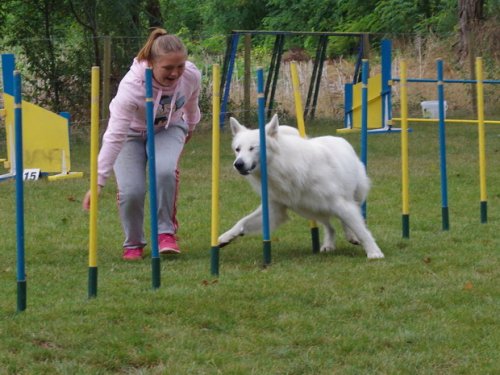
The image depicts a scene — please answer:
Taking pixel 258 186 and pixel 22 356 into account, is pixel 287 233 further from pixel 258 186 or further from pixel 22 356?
pixel 22 356

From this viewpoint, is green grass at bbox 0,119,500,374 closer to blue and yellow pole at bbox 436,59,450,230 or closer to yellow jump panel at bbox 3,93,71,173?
blue and yellow pole at bbox 436,59,450,230

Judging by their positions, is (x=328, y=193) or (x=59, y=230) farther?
(x=59, y=230)

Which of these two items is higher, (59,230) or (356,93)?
(356,93)

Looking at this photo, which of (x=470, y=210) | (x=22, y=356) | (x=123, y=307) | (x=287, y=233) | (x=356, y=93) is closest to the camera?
(x=22, y=356)

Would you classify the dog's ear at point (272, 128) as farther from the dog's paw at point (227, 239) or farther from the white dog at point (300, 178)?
the dog's paw at point (227, 239)

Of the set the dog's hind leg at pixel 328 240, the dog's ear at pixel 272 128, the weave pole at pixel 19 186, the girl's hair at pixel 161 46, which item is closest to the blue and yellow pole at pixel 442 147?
the dog's hind leg at pixel 328 240

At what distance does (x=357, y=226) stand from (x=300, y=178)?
0.58 m

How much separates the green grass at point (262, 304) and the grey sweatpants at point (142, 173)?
374mm

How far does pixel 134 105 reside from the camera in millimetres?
6820

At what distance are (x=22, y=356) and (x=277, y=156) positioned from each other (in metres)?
2.93

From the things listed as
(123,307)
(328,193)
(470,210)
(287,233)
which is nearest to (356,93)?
(470,210)

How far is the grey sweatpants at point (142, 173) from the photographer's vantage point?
23.1ft

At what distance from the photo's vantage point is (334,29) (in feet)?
115

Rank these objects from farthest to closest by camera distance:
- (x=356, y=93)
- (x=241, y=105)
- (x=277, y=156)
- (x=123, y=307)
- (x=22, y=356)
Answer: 1. (x=241, y=105)
2. (x=356, y=93)
3. (x=277, y=156)
4. (x=123, y=307)
5. (x=22, y=356)
